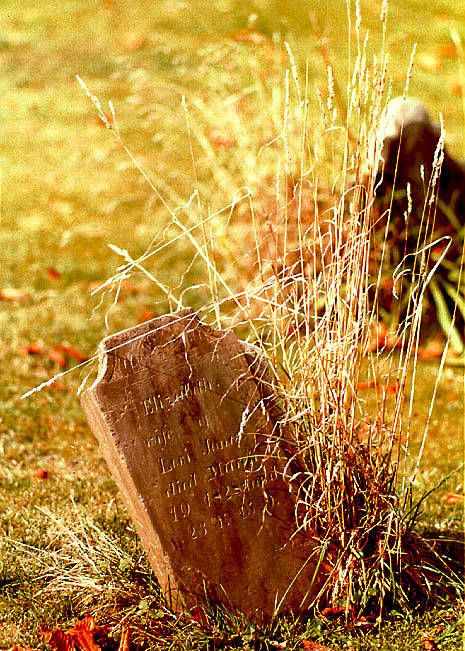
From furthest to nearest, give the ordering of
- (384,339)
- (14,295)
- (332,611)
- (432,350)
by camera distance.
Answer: (14,295) < (432,350) < (384,339) < (332,611)

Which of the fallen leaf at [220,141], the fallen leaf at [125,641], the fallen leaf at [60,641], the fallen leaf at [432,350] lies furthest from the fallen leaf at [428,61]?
the fallen leaf at [60,641]

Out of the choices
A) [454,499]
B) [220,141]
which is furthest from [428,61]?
[454,499]

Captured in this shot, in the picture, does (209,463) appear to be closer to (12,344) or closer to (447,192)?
(12,344)

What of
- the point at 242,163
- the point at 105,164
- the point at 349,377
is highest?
the point at 349,377

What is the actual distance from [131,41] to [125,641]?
27.2ft

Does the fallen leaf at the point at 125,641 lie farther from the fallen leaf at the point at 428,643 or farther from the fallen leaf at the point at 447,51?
the fallen leaf at the point at 447,51

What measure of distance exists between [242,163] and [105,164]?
2.14 meters

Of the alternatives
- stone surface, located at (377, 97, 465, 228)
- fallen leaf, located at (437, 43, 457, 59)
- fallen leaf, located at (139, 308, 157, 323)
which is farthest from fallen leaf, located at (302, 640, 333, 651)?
fallen leaf, located at (437, 43, 457, 59)

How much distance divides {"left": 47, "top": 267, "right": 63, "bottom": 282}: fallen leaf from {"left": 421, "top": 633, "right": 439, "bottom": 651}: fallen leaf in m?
3.75

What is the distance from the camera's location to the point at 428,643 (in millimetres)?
2754

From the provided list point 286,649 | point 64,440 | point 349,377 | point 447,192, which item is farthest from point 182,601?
point 447,192

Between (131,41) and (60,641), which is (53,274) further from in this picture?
(131,41)

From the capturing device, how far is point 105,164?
7.60 metres

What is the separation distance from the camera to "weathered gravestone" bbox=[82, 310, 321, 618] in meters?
2.64
